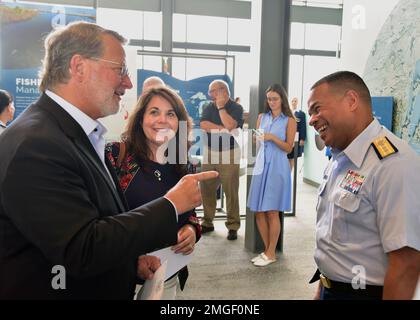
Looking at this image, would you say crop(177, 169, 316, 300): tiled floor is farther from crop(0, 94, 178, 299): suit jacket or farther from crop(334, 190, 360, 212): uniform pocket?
crop(0, 94, 178, 299): suit jacket

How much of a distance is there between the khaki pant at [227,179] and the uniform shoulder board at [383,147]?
3.09m

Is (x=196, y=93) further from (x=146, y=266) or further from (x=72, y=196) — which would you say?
(x=72, y=196)

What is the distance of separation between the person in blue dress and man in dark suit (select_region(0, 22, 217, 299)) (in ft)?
8.46

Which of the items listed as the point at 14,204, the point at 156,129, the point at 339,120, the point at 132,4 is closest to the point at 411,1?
the point at 339,120

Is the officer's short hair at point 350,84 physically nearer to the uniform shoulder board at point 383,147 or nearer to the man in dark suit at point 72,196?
the uniform shoulder board at point 383,147

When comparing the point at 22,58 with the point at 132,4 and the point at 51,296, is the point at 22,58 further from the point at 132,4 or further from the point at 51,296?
the point at 132,4

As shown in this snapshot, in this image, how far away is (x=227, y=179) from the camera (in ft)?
14.9

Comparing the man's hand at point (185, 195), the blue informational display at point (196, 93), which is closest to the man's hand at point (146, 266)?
the man's hand at point (185, 195)

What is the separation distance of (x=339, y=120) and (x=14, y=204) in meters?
1.22

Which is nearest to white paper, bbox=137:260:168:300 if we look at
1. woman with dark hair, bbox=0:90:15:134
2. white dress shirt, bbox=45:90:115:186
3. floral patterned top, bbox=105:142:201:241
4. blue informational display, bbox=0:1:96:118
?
white dress shirt, bbox=45:90:115:186

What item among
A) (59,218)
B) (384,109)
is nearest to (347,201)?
(59,218)

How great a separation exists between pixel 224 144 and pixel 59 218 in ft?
12.0
